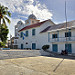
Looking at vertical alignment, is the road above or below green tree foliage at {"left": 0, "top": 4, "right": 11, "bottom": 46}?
below

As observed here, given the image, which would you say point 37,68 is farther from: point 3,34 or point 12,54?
point 3,34

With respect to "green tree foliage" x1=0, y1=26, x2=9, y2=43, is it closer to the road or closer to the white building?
the white building

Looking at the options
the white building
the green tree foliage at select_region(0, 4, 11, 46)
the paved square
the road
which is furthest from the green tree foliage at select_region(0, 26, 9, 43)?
the paved square

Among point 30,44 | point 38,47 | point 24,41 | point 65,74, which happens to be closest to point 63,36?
point 38,47

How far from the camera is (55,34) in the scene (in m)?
23.2

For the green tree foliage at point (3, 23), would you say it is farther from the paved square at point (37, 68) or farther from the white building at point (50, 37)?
the paved square at point (37, 68)

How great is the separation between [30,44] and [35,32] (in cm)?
394

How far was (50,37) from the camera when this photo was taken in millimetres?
24156

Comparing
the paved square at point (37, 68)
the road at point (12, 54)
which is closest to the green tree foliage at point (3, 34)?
the road at point (12, 54)

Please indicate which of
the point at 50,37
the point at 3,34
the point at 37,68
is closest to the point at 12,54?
the point at 37,68

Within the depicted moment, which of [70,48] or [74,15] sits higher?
[74,15]

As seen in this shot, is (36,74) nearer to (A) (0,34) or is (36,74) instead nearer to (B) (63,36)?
(B) (63,36)

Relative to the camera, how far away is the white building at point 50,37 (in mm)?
20319

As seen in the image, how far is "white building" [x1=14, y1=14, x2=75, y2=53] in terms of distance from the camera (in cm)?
2032
